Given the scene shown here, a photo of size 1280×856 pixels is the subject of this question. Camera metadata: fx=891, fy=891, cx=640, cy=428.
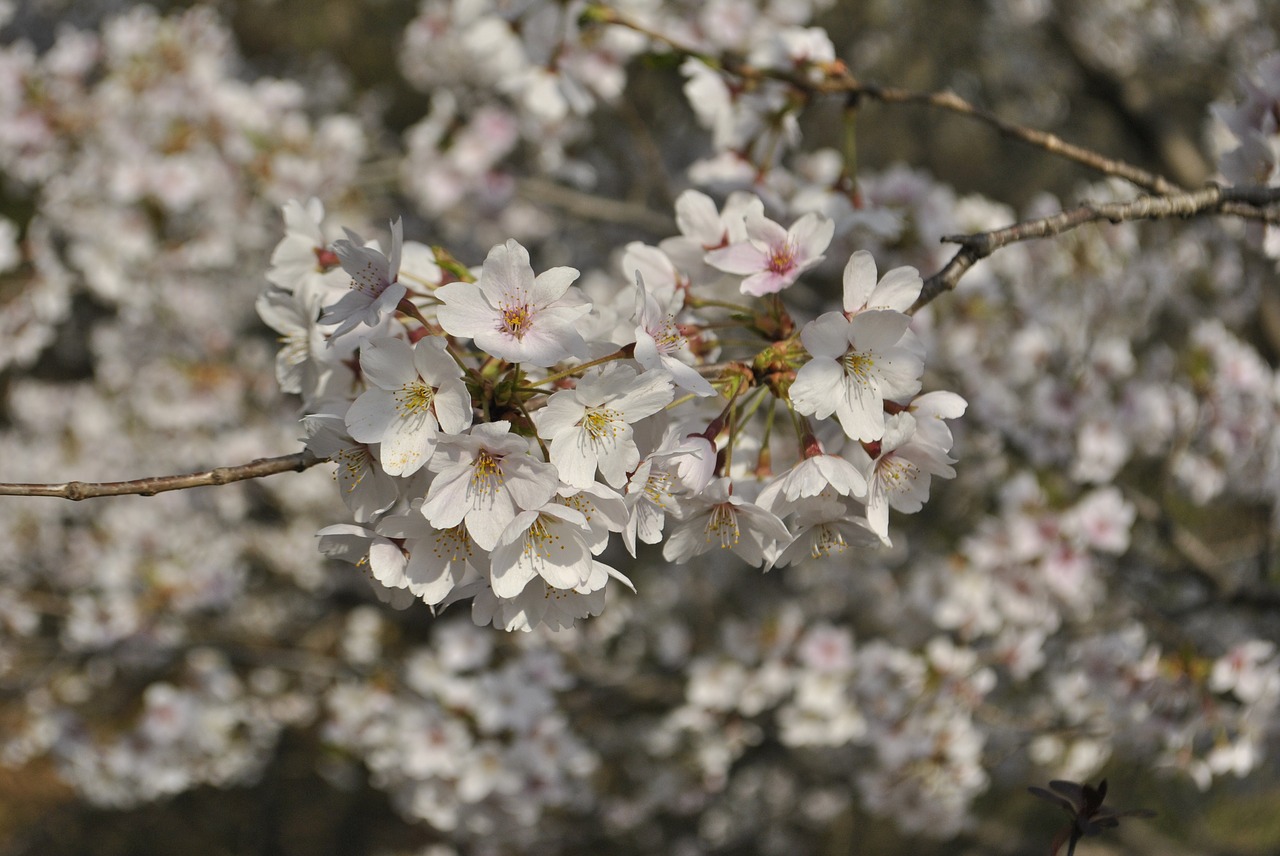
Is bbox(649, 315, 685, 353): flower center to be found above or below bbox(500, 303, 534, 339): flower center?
below

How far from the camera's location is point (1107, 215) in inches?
45.1

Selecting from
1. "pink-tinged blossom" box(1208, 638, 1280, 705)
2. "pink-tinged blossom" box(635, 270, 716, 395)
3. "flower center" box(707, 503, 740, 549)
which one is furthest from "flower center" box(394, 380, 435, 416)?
"pink-tinged blossom" box(1208, 638, 1280, 705)

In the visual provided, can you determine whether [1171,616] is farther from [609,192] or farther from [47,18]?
[47,18]

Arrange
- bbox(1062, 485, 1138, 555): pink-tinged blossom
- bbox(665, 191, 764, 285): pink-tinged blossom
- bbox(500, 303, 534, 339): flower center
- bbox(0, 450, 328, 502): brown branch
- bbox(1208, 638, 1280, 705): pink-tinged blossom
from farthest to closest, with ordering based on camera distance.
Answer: bbox(1062, 485, 1138, 555): pink-tinged blossom < bbox(1208, 638, 1280, 705): pink-tinged blossom < bbox(665, 191, 764, 285): pink-tinged blossom < bbox(500, 303, 534, 339): flower center < bbox(0, 450, 328, 502): brown branch

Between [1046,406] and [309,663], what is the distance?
3.22m

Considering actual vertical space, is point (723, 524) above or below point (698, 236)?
below

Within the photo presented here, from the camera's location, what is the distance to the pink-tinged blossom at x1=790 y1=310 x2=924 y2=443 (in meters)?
1.00

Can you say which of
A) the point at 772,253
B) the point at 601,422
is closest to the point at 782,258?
the point at 772,253

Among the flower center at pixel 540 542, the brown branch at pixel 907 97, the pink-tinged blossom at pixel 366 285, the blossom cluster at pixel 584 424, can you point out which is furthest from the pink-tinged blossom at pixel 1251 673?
the pink-tinged blossom at pixel 366 285

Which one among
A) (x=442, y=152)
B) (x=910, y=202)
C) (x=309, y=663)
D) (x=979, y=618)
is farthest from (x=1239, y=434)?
(x=309, y=663)

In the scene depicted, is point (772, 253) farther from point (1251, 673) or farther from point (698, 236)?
point (1251, 673)

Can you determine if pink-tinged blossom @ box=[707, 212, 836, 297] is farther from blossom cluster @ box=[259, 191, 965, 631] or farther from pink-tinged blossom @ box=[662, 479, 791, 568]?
pink-tinged blossom @ box=[662, 479, 791, 568]

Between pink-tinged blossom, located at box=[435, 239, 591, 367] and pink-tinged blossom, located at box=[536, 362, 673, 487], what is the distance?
2.2 inches

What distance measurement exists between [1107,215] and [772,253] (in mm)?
428
